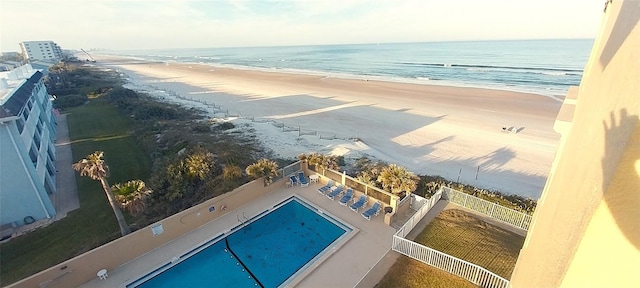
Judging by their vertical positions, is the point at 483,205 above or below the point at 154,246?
above

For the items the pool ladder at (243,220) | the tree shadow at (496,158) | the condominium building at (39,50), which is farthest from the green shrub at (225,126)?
the condominium building at (39,50)

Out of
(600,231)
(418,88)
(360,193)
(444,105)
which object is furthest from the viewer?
(418,88)

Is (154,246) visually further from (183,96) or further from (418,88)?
(418,88)

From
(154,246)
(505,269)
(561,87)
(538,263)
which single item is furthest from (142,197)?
(561,87)

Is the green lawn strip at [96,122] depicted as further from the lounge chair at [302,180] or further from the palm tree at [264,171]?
the lounge chair at [302,180]

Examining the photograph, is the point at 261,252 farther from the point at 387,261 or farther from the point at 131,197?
the point at 131,197

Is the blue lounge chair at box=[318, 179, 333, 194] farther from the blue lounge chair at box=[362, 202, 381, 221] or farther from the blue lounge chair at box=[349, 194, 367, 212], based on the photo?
the blue lounge chair at box=[362, 202, 381, 221]
